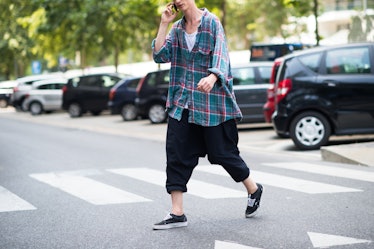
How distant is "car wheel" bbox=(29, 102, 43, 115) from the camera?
35094mm

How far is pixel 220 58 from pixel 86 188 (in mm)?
3265

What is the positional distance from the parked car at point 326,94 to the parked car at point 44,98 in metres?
23.2

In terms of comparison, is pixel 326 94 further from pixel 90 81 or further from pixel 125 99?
pixel 90 81

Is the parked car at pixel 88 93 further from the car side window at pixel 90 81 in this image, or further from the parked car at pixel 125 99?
the parked car at pixel 125 99

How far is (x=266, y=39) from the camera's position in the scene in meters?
74.4

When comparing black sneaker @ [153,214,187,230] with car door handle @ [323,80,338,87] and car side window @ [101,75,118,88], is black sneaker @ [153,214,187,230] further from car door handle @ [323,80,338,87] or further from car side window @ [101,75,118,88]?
car side window @ [101,75,118,88]

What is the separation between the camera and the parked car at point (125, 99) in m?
25.9

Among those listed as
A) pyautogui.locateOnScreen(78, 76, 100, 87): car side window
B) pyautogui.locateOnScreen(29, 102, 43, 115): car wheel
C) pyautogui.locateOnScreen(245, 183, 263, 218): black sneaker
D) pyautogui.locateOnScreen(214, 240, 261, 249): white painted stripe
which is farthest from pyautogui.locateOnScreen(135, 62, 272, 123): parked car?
pyautogui.locateOnScreen(29, 102, 43, 115): car wheel

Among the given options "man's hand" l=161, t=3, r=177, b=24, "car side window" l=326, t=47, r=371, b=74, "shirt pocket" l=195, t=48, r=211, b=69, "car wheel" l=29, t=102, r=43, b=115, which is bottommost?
"car wheel" l=29, t=102, r=43, b=115

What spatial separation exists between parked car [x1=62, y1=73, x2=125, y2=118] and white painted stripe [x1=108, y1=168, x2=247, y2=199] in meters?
19.3

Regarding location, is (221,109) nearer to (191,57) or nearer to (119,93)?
(191,57)

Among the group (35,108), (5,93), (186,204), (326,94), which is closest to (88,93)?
(35,108)

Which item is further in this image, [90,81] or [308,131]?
[90,81]

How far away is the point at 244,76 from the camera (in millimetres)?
17797
